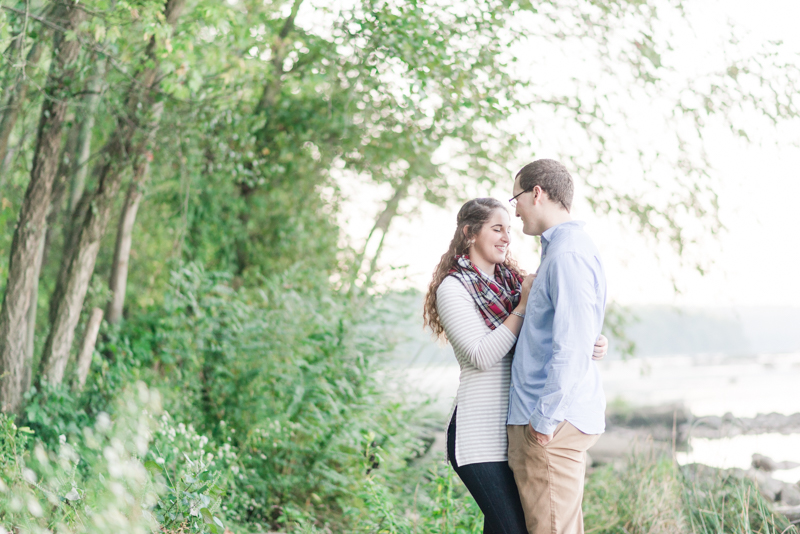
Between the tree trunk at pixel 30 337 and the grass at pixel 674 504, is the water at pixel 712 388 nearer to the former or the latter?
the grass at pixel 674 504

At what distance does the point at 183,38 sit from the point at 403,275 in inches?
93.5

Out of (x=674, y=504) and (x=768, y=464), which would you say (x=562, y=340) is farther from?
(x=768, y=464)

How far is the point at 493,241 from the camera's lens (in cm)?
232

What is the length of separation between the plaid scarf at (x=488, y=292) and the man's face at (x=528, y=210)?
0.80 ft

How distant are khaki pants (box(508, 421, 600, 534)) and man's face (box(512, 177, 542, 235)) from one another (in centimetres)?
67

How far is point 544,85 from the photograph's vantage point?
5.49m

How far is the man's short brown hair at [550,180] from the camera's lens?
2139 mm

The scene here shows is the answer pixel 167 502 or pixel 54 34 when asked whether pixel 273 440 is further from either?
pixel 54 34

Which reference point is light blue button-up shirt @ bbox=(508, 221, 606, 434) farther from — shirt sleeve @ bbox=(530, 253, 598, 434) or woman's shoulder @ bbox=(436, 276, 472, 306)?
woman's shoulder @ bbox=(436, 276, 472, 306)

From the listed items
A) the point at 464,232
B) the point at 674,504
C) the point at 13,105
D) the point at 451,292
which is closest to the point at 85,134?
the point at 13,105

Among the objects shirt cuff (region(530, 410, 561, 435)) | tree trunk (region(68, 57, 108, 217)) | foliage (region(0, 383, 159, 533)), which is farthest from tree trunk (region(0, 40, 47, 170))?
shirt cuff (region(530, 410, 561, 435))

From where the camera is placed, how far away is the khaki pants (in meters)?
1.99

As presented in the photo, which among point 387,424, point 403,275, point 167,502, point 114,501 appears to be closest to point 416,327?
point 403,275

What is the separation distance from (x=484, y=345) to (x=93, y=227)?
3897 millimetres
